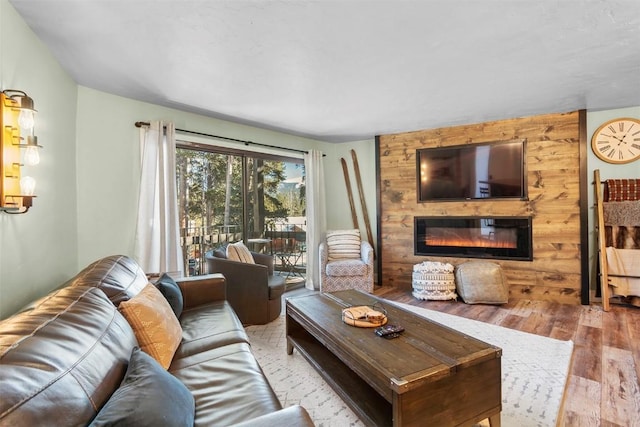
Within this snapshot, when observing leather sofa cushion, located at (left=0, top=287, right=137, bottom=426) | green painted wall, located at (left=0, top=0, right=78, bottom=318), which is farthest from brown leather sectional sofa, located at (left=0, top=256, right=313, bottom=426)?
green painted wall, located at (left=0, top=0, right=78, bottom=318)

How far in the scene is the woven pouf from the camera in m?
3.84

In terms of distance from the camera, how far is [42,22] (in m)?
1.75

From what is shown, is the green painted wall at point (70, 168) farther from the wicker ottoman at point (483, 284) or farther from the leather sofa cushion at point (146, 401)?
the wicker ottoman at point (483, 284)

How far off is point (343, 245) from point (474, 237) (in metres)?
1.80

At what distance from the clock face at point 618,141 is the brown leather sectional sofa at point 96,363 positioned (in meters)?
4.45

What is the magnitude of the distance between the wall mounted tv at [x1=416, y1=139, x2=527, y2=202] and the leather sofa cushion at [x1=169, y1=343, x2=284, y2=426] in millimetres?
3527

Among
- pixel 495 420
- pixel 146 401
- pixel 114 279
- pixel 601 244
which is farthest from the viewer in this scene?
pixel 601 244

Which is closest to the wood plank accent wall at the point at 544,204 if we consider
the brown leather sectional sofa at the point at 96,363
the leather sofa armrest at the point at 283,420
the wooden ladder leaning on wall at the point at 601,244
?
the wooden ladder leaning on wall at the point at 601,244

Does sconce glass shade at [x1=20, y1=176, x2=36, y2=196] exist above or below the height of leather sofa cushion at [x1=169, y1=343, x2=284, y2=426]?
above

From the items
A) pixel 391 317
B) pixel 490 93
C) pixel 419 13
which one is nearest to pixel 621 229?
pixel 490 93

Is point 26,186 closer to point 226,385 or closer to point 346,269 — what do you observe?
point 226,385

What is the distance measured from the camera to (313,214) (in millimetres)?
4566

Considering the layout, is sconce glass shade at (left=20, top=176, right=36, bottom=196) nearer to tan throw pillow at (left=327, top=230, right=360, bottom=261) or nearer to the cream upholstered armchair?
Result: the cream upholstered armchair

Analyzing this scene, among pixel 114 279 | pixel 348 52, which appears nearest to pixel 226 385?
pixel 114 279
